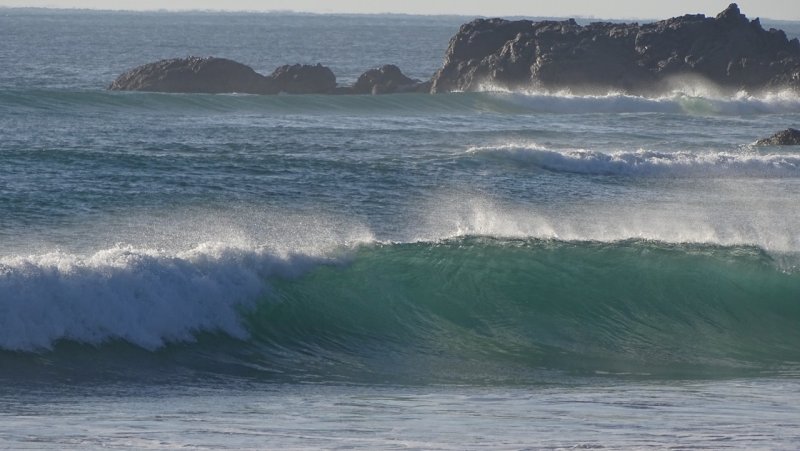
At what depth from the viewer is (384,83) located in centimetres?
5016

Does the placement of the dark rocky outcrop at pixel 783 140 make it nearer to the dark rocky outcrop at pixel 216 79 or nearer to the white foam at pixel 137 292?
the dark rocky outcrop at pixel 216 79

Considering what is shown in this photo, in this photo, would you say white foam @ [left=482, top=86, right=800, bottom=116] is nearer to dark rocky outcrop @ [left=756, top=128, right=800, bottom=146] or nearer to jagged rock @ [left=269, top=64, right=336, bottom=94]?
jagged rock @ [left=269, top=64, right=336, bottom=94]

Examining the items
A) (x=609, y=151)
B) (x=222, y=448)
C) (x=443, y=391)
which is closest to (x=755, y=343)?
(x=443, y=391)

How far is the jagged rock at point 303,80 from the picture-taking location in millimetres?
49094

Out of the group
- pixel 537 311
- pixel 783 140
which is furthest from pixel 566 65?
pixel 537 311

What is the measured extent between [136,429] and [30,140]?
66.9 feet

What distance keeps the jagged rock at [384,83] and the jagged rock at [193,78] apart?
12.4ft

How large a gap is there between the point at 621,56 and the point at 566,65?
9.82 feet

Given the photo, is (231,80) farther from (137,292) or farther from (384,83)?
(137,292)

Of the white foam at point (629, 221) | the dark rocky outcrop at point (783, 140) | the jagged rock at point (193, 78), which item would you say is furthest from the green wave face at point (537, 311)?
the jagged rock at point (193, 78)

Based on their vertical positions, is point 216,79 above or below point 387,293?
above

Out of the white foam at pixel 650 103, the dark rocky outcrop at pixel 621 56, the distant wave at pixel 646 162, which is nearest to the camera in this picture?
the distant wave at pixel 646 162

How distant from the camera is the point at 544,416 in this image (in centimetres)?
1069

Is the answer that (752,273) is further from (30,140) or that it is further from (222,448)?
(30,140)
